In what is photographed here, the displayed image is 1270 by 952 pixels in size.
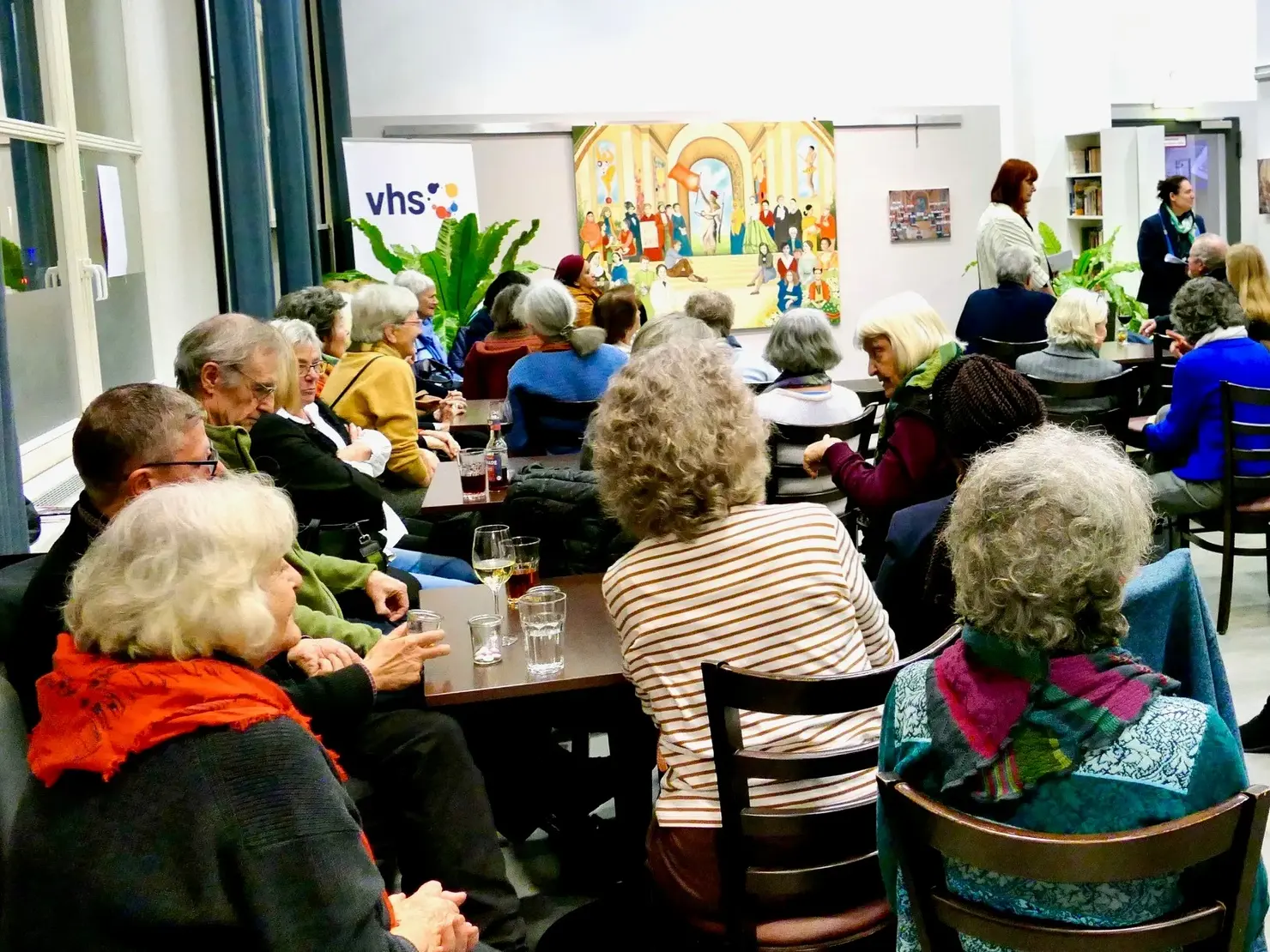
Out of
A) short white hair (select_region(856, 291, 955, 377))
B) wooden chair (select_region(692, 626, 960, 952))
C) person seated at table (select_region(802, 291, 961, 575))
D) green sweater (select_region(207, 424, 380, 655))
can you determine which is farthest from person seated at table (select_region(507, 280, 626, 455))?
wooden chair (select_region(692, 626, 960, 952))

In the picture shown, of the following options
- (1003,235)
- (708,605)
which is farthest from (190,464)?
(1003,235)

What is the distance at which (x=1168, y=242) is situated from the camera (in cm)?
923

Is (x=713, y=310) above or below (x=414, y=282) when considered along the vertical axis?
below

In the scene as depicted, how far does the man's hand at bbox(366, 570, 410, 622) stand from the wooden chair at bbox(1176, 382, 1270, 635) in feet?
9.35

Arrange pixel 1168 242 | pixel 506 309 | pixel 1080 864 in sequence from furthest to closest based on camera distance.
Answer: pixel 1168 242 → pixel 506 309 → pixel 1080 864

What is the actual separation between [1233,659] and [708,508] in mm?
3010

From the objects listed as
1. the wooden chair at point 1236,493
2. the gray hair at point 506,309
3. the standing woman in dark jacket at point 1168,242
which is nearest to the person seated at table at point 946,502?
the wooden chair at point 1236,493

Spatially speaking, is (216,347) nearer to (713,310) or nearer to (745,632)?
(745,632)

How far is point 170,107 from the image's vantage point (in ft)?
17.5

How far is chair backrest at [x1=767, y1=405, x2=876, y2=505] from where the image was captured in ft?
14.3

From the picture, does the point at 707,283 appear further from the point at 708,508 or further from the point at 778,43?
the point at 708,508

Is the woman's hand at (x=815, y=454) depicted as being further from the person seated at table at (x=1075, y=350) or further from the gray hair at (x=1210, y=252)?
the gray hair at (x=1210, y=252)

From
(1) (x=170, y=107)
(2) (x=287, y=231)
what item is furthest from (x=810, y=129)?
(1) (x=170, y=107)

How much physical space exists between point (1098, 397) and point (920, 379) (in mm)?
2068
